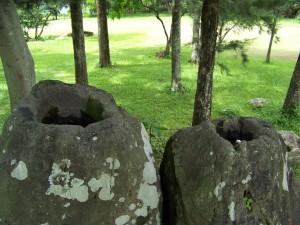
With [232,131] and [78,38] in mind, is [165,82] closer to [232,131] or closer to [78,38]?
[78,38]

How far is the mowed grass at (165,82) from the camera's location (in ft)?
28.1

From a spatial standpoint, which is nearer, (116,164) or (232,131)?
(116,164)

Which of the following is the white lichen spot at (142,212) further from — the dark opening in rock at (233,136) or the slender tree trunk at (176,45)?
the slender tree trunk at (176,45)

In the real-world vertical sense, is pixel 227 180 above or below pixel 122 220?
above

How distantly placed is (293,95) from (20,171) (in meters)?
7.67

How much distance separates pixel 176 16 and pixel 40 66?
7.18 meters

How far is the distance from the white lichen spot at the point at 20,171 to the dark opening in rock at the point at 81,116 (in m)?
0.63

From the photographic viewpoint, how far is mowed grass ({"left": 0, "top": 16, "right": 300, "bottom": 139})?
8562 mm

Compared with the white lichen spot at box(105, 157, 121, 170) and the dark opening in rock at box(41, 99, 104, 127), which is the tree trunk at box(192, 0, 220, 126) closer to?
the dark opening in rock at box(41, 99, 104, 127)

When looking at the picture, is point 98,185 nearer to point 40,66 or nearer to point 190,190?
point 190,190

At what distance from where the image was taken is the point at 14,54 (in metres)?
4.50

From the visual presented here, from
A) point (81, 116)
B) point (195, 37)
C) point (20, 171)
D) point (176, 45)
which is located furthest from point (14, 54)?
point (195, 37)

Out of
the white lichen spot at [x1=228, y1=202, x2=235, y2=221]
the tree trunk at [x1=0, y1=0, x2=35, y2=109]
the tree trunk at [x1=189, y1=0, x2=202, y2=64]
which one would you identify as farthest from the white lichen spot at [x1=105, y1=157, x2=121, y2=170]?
the tree trunk at [x1=189, y1=0, x2=202, y2=64]

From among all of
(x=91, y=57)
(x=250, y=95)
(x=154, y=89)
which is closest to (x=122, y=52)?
(x=91, y=57)
